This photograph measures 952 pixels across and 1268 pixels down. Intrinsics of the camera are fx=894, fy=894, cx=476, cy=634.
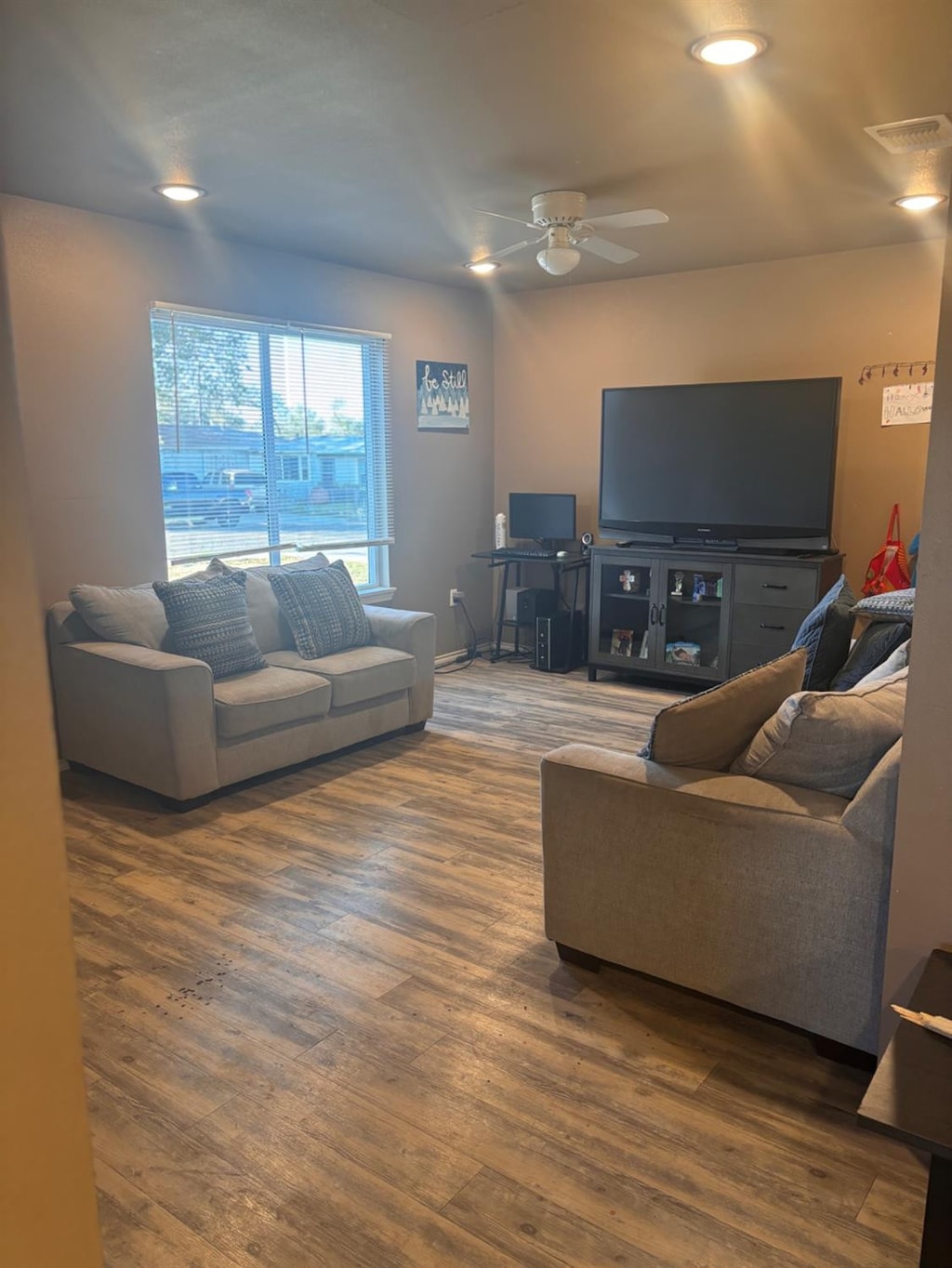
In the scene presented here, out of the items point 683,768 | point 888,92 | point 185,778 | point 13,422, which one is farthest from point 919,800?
point 185,778

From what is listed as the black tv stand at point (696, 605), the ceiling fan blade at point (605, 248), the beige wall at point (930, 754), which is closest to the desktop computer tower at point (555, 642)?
the black tv stand at point (696, 605)

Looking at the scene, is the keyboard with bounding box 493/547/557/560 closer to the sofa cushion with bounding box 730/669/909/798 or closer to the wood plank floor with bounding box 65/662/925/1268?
the wood plank floor with bounding box 65/662/925/1268

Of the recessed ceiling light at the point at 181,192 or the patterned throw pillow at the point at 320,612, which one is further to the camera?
the patterned throw pillow at the point at 320,612

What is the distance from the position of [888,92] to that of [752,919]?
95.8 inches

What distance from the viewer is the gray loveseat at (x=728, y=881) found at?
2.00 metres

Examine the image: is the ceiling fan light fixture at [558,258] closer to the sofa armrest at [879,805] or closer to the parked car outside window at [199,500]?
the parked car outside window at [199,500]

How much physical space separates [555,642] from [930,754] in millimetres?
4240

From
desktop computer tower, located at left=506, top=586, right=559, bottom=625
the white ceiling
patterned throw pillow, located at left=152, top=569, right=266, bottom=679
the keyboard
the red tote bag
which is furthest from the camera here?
desktop computer tower, located at left=506, top=586, right=559, bottom=625

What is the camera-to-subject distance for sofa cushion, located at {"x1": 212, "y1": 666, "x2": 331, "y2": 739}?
3686mm

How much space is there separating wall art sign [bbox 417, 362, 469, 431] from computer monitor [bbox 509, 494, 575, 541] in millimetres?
668

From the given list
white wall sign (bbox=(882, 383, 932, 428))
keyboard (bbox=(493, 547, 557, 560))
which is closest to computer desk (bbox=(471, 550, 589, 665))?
keyboard (bbox=(493, 547, 557, 560))

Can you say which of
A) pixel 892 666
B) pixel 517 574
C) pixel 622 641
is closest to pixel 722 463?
pixel 622 641

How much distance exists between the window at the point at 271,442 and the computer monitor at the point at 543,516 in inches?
36.8

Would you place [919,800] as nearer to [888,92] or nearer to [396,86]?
[888,92]
